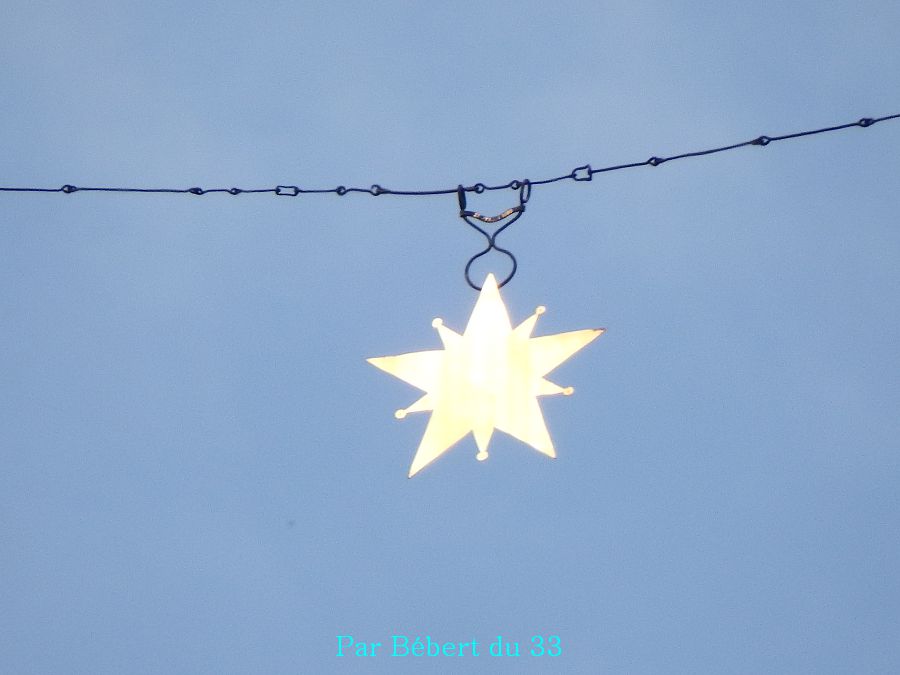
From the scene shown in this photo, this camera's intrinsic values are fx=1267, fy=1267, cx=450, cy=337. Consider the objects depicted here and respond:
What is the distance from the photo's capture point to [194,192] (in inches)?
183

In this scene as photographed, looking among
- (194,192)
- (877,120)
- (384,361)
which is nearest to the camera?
(877,120)

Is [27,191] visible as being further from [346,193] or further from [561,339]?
[561,339]

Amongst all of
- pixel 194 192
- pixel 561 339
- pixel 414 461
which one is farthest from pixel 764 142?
pixel 194 192

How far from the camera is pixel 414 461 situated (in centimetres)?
423

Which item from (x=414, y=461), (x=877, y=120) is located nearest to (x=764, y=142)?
(x=877, y=120)

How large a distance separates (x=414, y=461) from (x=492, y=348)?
0.46m

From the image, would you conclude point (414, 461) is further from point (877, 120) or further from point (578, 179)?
point (877, 120)

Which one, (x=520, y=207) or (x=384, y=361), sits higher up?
(x=520, y=207)

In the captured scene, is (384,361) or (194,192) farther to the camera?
(194,192)

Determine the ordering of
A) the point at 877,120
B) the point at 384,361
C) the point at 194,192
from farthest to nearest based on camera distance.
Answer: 1. the point at 194,192
2. the point at 384,361
3. the point at 877,120

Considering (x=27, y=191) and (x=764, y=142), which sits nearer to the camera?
(x=764, y=142)

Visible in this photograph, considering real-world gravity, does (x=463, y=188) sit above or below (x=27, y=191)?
below

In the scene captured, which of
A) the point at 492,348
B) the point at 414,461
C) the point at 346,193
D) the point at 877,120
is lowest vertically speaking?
the point at 414,461

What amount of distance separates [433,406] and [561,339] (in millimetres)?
487
